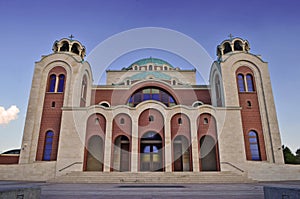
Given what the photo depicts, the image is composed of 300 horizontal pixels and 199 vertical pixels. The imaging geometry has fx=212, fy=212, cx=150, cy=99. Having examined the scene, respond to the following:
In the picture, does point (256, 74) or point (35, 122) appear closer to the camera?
point (35, 122)

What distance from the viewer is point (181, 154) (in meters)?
20.6

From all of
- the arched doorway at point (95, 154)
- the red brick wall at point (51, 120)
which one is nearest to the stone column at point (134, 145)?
the arched doorway at point (95, 154)

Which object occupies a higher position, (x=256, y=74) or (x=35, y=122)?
(x=256, y=74)

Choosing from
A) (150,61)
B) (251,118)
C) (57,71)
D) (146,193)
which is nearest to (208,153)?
(251,118)

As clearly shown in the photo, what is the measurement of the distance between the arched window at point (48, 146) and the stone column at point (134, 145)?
7.89 metres

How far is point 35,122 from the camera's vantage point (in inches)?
814

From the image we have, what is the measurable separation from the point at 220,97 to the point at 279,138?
22.0ft

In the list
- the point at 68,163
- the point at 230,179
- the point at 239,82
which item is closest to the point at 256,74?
the point at 239,82

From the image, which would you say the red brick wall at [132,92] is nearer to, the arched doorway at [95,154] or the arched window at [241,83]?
the arched window at [241,83]

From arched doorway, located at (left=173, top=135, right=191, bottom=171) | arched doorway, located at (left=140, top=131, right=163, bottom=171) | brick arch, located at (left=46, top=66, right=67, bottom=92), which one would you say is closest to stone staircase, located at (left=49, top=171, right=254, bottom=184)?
arched doorway, located at (left=173, top=135, right=191, bottom=171)

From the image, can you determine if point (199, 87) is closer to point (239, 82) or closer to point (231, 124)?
point (239, 82)

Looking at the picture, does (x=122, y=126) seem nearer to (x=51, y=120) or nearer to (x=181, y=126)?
(x=181, y=126)

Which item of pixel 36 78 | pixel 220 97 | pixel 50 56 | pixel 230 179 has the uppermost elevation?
pixel 50 56

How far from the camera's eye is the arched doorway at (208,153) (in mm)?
19438
